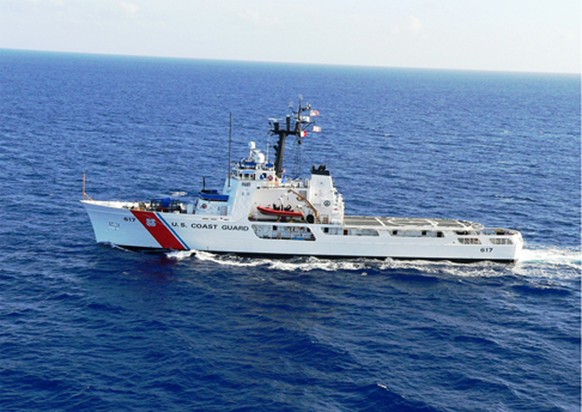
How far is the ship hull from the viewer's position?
56.3 m

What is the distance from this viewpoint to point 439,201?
7594cm

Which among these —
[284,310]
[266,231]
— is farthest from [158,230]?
[284,310]

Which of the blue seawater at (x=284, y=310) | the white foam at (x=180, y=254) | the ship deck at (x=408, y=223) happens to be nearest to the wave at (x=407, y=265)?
the white foam at (x=180, y=254)

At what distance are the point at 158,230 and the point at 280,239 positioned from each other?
1107 cm

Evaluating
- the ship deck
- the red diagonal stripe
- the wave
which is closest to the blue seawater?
the wave

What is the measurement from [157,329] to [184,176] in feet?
142

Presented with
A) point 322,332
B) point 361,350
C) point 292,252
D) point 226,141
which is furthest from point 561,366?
point 226,141

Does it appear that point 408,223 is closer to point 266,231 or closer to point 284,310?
point 266,231

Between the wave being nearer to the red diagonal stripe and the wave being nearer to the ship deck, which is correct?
the red diagonal stripe

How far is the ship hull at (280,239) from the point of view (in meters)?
56.3

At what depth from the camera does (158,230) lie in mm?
56312

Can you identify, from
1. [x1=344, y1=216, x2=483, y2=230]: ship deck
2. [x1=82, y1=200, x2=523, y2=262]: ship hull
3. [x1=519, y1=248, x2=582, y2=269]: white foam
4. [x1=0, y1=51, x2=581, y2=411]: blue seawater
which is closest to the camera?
[x1=0, y1=51, x2=581, y2=411]: blue seawater

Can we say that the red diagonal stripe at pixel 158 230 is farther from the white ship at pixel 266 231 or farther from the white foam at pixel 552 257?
the white foam at pixel 552 257

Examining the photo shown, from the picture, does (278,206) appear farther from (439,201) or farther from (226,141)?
(226,141)
